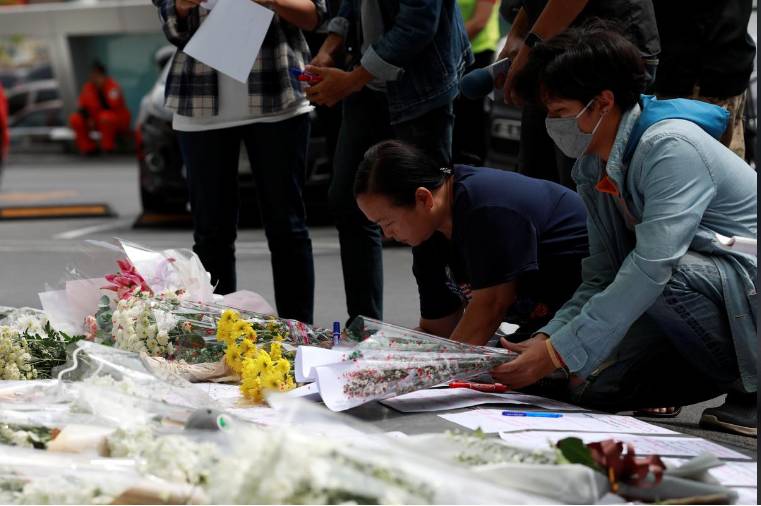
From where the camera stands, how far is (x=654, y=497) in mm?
2723

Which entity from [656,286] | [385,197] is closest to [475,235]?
[385,197]

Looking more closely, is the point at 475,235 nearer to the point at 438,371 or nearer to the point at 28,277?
the point at 438,371

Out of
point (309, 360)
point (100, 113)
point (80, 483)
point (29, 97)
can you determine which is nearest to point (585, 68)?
point (309, 360)

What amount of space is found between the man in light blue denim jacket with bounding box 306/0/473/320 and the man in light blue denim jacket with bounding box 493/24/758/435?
0.87 meters

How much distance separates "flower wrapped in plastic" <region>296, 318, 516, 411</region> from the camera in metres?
3.56

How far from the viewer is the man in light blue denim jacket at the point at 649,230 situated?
3.49 metres

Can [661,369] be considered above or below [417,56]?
below

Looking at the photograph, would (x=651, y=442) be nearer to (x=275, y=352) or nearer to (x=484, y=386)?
(x=484, y=386)

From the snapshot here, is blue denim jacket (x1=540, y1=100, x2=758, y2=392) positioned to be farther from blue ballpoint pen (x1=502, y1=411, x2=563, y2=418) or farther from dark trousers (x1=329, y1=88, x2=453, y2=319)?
dark trousers (x1=329, y1=88, x2=453, y2=319)

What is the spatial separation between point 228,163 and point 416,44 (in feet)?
2.79

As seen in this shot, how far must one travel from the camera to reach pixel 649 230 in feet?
11.4

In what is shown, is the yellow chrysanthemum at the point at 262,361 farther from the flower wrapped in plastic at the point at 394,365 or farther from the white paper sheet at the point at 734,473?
the white paper sheet at the point at 734,473

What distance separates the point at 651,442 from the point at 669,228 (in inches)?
22.0

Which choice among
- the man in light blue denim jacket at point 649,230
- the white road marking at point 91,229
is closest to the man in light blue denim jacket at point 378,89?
the man in light blue denim jacket at point 649,230
